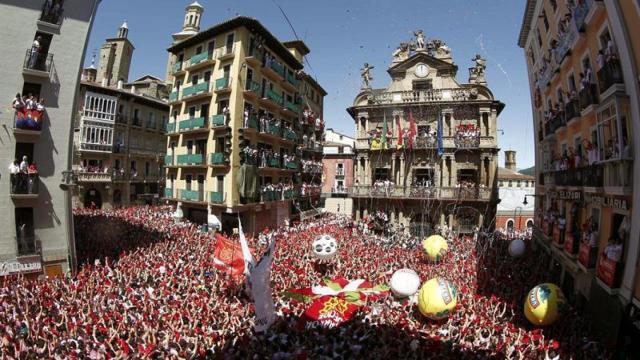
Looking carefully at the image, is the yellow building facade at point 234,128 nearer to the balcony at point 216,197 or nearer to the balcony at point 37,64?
the balcony at point 216,197

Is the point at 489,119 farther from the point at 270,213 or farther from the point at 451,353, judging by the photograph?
the point at 451,353

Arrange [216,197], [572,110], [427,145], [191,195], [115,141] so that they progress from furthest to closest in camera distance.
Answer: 1. [115,141]
2. [427,145]
3. [191,195]
4. [216,197]
5. [572,110]

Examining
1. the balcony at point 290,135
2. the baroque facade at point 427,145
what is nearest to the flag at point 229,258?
the balcony at point 290,135

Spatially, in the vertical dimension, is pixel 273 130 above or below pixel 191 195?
above

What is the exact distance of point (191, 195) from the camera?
2872 centimetres

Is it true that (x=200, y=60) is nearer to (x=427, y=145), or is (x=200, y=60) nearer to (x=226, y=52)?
(x=226, y=52)

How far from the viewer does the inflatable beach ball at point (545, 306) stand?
1214 centimetres

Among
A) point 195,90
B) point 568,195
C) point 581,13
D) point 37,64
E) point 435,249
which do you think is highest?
point 195,90

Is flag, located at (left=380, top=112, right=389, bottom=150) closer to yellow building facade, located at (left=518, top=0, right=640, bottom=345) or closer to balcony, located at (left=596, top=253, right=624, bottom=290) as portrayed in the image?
yellow building facade, located at (left=518, top=0, right=640, bottom=345)

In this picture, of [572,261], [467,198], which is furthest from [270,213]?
[572,261]

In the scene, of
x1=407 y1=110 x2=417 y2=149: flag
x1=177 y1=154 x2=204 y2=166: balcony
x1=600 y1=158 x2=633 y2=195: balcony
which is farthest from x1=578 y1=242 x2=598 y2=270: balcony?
x1=177 y1=154 x2=204 y2=166: balcony

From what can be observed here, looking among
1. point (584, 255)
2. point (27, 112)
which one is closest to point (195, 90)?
point (27, 112)

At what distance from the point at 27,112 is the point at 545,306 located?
71.4 feet

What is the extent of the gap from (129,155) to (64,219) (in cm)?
2316
